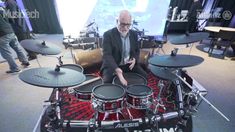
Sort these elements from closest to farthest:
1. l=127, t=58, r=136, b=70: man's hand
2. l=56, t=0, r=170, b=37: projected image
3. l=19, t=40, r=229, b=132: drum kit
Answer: l=19, t=40, r=229, b=132: drum kit → l=127, t=58, r=136, b=70: man's hand → l=56, t=0, r=170, b=37: projected image

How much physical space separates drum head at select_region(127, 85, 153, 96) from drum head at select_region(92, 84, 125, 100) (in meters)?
0.09

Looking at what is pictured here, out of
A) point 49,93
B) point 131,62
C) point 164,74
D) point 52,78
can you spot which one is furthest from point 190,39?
point 49,93

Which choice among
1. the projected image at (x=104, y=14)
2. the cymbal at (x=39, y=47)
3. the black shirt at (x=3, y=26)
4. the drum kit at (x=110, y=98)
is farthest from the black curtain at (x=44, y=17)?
the drum kit at (x=110, y=98)

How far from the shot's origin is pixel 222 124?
2.14 m

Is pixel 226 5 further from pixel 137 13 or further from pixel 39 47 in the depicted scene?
pixel 39 47

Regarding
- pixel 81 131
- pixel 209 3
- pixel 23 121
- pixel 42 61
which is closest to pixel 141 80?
pixel 81 131

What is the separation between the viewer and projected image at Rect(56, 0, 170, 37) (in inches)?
179

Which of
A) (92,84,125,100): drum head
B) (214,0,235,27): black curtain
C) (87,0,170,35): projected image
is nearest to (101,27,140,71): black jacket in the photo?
(92,84,125,100): drum head

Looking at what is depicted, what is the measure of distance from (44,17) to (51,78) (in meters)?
5.38

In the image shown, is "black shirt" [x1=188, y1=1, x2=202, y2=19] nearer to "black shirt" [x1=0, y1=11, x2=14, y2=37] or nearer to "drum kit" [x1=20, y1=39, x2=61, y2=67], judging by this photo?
"drum kit" [x1=20, y1=39, x2=61, y2=67]

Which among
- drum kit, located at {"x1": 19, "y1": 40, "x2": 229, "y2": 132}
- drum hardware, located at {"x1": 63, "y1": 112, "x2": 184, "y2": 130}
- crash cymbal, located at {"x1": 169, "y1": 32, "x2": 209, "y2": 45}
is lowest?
drum hardware, located at {"x1": 63, "y1": 112, "x2": 184, "y2": 130}

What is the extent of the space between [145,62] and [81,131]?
1716 millimetres

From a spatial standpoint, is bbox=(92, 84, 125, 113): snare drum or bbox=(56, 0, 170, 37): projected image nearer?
bbox=(92, 84, 125, 113): snare drum

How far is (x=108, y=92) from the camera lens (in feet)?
5.16
